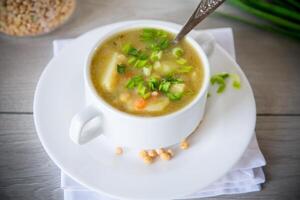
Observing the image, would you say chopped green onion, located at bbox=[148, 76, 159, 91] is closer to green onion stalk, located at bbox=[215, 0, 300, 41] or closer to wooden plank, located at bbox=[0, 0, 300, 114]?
wooden plank, located at bbox=[0, 0, 300, 114]

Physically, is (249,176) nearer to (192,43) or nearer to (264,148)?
(264,148)

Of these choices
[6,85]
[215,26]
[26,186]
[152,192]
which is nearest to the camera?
[152,192]

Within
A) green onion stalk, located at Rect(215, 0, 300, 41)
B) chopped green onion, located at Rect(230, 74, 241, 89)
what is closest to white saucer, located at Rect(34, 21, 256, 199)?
chopped green onion, located at Rect(230, 74, 241, 89)

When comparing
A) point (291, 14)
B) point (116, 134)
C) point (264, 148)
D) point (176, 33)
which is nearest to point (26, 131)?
point (116, 134)

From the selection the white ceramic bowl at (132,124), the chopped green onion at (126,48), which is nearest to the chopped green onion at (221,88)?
the white ceramic bowl at (132,124)

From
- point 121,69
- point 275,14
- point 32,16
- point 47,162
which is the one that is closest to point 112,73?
point 121,69

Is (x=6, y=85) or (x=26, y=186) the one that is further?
(x=6, y=85)
